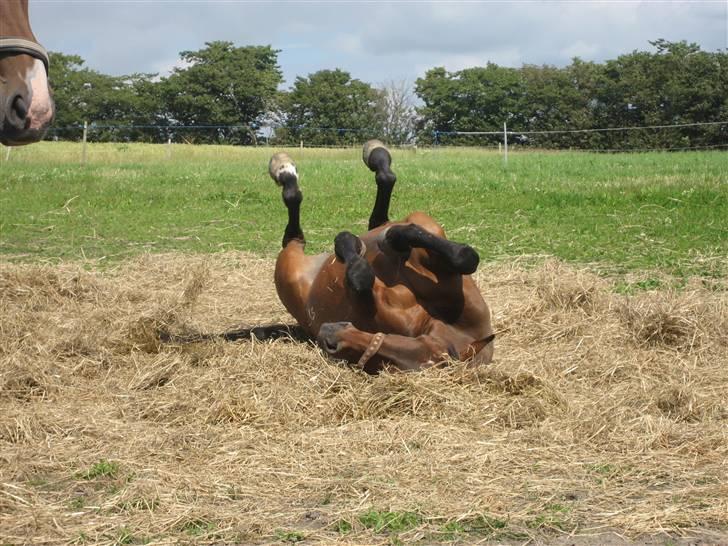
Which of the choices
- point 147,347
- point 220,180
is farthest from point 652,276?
point 220,180

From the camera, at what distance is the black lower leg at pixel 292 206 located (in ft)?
21.0

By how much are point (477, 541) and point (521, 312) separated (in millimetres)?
3613

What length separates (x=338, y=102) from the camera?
192ft

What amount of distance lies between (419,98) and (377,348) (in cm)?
5823

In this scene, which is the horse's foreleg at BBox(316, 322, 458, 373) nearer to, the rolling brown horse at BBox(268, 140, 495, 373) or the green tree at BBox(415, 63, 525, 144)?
the rolling brown horse at BBox(268, 140, 495, 373)

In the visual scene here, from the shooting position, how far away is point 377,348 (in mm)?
4859

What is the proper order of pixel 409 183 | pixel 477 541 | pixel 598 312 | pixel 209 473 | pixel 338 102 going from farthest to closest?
1. pixel 338 102
2. pixel 409 183
3. pixel 598 312
4. pixel 209 473
5. pixel 477 541

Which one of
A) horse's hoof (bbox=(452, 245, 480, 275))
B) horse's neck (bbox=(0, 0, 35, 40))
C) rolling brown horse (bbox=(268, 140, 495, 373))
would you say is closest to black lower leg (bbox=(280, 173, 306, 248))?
rolling brown horse (bbox=(268, 140, 495, 373))

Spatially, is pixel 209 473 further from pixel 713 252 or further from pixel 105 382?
pixel 713 252

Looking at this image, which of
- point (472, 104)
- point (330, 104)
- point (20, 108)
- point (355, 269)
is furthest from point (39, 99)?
point (472, 104)

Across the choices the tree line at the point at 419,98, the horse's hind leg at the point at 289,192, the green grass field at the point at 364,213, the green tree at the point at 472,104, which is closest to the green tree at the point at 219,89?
the tree line at the point at 419,98

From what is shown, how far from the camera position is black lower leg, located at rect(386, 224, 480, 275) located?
482 centimetres

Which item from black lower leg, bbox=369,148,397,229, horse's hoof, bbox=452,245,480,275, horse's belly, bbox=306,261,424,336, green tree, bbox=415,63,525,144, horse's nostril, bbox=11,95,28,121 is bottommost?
horse's belly, bbox=306,261,424,336

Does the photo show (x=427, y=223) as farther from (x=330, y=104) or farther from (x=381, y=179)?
(x=330, y=104)
